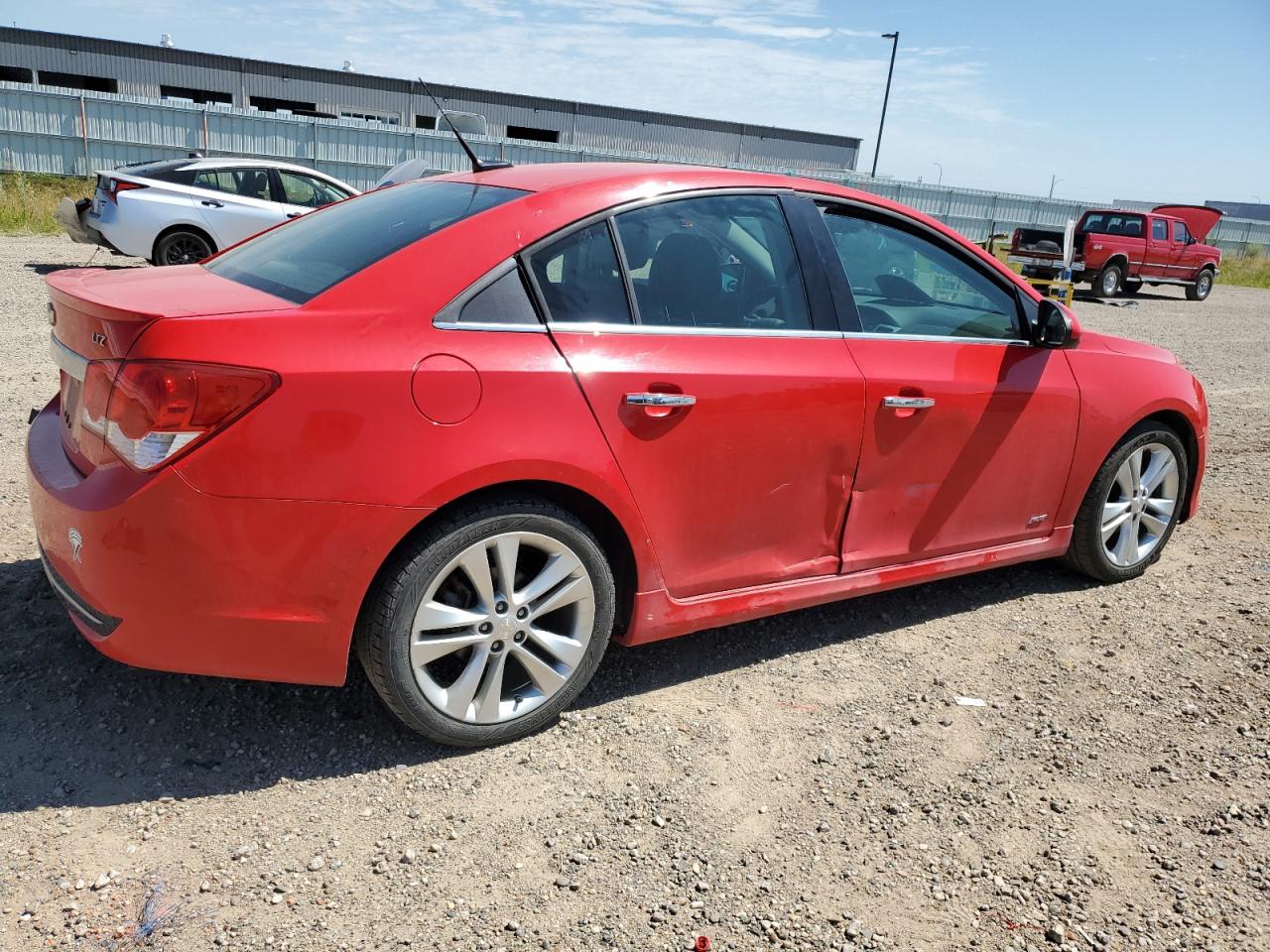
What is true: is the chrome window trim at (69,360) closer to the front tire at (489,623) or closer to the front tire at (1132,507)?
the front tire at (489,623)

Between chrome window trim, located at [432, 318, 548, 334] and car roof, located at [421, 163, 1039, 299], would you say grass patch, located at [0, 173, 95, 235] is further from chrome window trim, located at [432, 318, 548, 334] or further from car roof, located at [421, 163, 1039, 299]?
chrome window trim, located at [432, 318, 548, 334]

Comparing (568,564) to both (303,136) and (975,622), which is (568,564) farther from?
(303,136)

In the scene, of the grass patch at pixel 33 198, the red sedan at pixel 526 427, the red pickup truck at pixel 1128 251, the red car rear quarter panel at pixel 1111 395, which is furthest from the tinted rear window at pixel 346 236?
the red pickup truck at pixel 1128 251

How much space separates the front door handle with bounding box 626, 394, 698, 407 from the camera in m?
3.03

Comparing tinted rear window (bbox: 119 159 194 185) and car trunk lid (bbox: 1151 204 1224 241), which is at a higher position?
car trunk lid (bbox: 1151 204 1224 241)

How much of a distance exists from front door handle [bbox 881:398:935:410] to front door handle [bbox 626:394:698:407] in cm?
83

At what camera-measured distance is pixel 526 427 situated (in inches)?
111

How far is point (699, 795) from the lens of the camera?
9.68ft

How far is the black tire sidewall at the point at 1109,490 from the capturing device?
4.49 meters

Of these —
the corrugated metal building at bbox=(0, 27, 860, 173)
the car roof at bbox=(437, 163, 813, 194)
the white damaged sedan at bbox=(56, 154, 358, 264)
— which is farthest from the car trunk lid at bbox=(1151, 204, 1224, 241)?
the car roof at bbox=(437, 163, 813, 194)

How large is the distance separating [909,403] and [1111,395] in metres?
1.28

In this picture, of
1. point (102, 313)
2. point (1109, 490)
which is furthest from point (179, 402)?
point (1109, 490)

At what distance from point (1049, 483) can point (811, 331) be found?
1.47 m

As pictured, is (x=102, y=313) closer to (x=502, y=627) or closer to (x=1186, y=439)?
(x=502, y=627)
